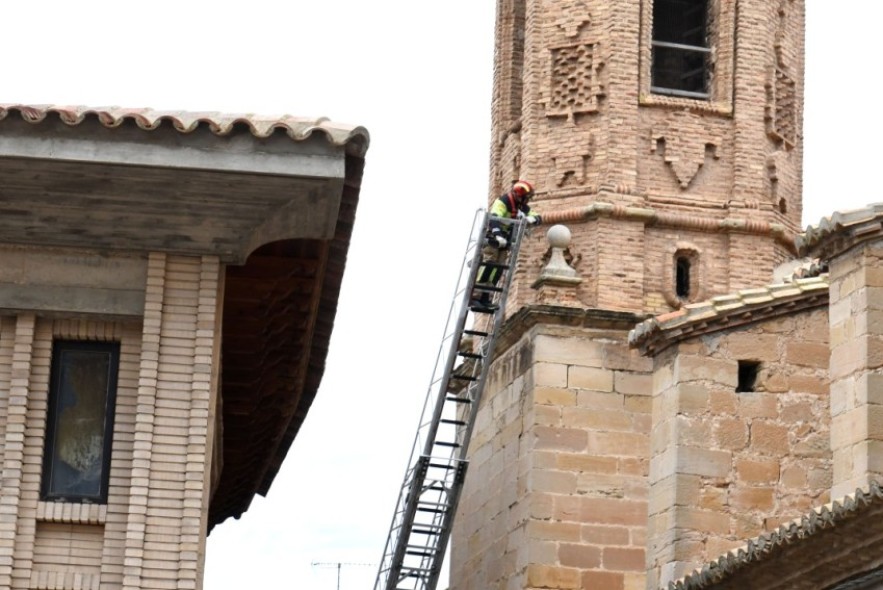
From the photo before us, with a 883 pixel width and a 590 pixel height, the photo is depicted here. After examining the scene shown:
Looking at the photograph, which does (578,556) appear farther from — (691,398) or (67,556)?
(67,556)

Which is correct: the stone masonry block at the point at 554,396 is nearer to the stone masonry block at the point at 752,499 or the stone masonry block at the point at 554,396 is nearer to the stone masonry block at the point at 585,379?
the stone masonry block at the point at 585,379

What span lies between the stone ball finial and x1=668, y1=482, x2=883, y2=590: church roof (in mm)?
10056

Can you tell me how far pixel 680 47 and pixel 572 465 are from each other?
6.08 m

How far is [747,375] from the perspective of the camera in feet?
74.9

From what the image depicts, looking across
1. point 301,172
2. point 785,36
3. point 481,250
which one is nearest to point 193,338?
point 301,172

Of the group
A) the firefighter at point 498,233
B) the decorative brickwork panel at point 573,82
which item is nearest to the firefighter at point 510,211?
the firefighter at point 498,233

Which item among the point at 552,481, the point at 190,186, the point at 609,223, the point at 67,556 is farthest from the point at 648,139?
the point at 67,556

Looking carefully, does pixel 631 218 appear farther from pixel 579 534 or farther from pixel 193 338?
pixel 193 338

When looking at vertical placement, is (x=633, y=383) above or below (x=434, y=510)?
above

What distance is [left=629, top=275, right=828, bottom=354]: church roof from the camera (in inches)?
891

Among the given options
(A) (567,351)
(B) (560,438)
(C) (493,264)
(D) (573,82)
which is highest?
(D) (573,82)

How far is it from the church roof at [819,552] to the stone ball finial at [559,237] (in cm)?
1006

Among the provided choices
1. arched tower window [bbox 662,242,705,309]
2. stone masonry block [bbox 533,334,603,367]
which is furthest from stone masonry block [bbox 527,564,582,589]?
arched tower window [bbox 662,242,705,309]

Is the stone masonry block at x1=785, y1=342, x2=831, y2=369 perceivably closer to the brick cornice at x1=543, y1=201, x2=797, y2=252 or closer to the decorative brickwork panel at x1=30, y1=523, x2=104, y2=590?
the brick cornice at x1=543, y1=201, x2=797, y2=252
